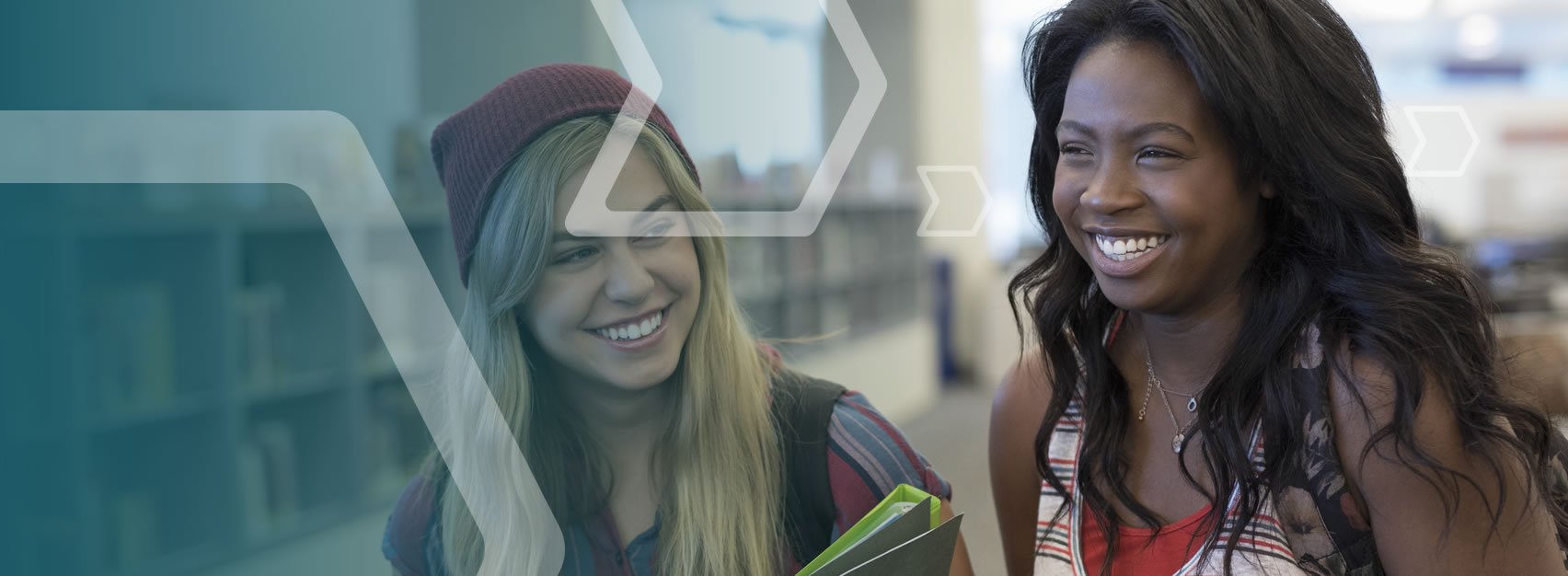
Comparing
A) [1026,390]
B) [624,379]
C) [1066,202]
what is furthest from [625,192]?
[1026,390]

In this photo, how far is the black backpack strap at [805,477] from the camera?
0.90 meters

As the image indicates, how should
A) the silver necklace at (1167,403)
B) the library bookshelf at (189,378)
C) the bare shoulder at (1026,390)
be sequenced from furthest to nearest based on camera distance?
the bare shoulder at (1026,390), the silver necklace at (1167,403), the library bookshelf at (189,378)

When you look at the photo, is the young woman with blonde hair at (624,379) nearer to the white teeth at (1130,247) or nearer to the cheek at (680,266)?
the cheek at (680,266)

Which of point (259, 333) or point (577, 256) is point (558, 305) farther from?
point (259, 333)

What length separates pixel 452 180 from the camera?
0.75 meters

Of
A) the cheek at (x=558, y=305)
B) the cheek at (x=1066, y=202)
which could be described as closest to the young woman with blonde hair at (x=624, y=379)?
the cheek at (x=558, y=305)

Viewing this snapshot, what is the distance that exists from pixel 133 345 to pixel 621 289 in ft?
0.98

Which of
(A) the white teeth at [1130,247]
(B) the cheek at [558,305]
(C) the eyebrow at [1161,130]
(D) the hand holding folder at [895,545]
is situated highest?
(C) the eyebrow at [1161,130]

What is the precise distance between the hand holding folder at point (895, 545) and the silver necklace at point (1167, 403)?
0.93ft

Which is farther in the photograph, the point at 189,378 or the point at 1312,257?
the point at 1312,257

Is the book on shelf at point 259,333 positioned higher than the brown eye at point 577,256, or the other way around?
the brown eye at point 577,256

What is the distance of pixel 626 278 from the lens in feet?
2.57

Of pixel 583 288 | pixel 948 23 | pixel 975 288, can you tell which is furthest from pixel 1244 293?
pixel 975 288

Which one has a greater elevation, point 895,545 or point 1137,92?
point 1137,92
